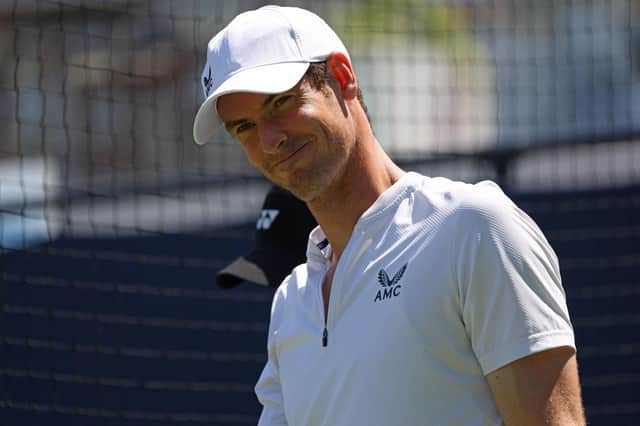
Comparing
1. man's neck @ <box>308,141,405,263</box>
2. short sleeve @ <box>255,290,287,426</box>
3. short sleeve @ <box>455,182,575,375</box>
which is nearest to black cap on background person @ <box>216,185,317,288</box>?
short sleeve @ <box>255,290,287,426</box>

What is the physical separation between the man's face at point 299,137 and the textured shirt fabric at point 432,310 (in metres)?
0.12

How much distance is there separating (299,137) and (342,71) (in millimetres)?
184

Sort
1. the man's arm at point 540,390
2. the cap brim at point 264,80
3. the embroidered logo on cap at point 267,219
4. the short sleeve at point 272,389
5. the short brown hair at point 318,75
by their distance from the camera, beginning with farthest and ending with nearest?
the embroidered logo on cap at point 267,219, the short sleeve at point 272,389, the short brown hair at point 318,75, the cap brim at point 264,80, the man's arm at point 540,390

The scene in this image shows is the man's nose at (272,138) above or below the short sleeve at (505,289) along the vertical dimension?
above

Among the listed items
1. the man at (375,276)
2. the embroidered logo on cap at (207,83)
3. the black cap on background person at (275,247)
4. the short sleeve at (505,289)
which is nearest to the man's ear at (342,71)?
the man at (375,276)

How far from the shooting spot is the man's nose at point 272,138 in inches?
A: 85.0

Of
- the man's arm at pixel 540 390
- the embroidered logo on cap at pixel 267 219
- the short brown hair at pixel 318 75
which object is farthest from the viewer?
the embroidered logo on cap at pixel 267 219

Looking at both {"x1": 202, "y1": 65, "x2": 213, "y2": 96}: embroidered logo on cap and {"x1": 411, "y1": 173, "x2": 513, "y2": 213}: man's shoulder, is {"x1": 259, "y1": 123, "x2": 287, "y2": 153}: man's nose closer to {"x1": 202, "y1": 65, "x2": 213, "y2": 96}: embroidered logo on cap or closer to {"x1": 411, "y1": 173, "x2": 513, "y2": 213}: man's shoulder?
{"x1": 202, "y1": 65, "x2": 213, "y2": 96}: embroidered logo on cap

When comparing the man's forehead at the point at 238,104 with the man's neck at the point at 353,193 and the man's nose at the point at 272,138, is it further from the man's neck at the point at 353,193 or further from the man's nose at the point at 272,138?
the man's neck at the point at 353,193

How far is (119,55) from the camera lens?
12305 mm

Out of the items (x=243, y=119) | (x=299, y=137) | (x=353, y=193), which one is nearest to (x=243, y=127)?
(x=243, y=119)

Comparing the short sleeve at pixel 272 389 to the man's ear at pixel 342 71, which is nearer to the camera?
the man's ear at pixel 342 71

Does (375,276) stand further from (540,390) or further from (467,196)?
(540,390)

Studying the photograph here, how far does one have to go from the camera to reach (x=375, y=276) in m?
2.09
